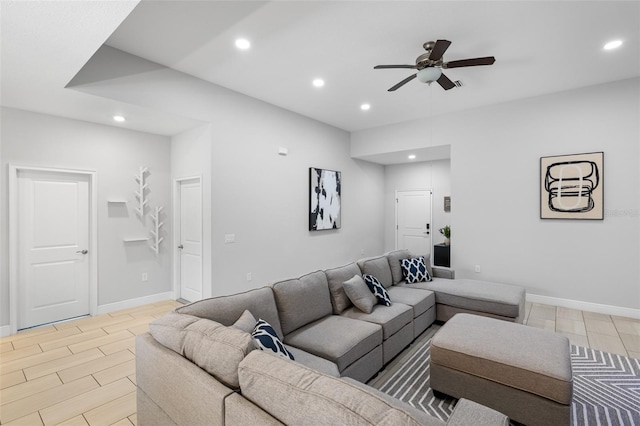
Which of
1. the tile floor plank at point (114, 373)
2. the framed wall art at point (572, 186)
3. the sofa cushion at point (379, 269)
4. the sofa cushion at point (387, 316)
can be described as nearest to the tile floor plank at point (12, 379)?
the tile floor plank at point (114, 373)

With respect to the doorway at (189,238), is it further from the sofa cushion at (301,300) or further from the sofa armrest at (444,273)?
the sofa armrest at (444,273)

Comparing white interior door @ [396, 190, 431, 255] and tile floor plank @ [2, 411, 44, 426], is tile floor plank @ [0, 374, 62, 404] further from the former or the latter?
white interior door @ [396, 190, 431, 255]

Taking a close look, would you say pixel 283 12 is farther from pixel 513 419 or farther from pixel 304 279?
pixel 513 419

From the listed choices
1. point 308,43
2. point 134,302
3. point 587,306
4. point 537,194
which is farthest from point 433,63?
point 134,302

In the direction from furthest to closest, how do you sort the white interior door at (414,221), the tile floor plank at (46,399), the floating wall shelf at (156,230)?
1. the white interior door at (414,221)
2. the floating wall shelf at (156,230)
3. the tile floor plank at (46,399)

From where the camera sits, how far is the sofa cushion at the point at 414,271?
13.4 feet

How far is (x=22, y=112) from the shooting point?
366 cm

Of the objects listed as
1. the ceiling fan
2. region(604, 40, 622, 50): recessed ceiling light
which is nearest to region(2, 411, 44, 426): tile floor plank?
the ceiling fan

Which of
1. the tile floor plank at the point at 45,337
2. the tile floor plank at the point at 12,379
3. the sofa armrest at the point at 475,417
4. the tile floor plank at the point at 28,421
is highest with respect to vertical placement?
the sofa armrest at the point at 475,417

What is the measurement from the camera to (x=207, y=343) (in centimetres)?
142

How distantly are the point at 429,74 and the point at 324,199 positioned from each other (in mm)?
3176

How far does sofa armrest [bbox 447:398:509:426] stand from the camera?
123 cm

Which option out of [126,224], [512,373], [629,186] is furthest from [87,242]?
[629,186]

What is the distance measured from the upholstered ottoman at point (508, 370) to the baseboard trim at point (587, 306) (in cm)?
271
